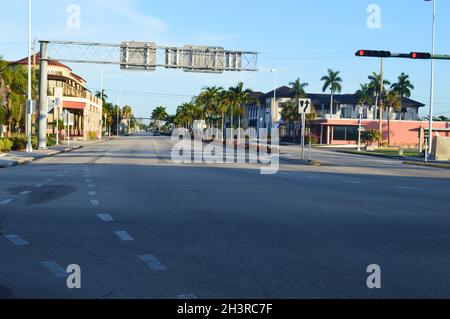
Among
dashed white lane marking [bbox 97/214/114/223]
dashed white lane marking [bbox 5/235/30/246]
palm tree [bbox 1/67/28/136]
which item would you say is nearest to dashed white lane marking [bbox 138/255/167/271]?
dashed white lane marking [bbox 5/235/30/246]

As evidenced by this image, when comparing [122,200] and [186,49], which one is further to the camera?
[186,49]

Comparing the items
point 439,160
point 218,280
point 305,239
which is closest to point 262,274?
point 218,280

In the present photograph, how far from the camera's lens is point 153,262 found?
7895 mm

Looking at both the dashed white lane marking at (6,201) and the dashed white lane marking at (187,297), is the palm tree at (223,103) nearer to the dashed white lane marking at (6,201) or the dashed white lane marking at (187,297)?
the dashed white lane marking at (6,201)

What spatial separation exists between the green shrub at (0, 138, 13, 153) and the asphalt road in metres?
21.3

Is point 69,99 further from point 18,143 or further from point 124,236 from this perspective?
point 124,236

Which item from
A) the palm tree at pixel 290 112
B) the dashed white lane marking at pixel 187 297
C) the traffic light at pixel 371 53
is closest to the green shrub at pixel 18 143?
the traffic light at pixel 371 53

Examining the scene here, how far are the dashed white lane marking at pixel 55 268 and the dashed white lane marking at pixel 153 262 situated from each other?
41.9 inches

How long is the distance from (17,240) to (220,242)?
310 centimetres

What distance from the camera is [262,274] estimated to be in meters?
7.34

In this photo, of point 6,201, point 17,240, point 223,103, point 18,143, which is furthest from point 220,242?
point 223,103
